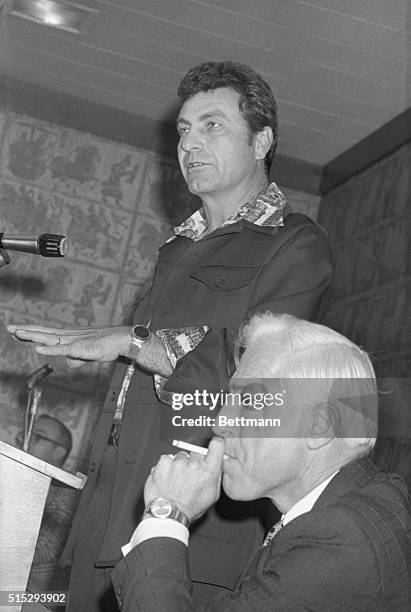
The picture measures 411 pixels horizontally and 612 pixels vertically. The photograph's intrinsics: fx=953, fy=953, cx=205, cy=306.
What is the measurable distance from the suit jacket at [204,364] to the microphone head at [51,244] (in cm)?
18

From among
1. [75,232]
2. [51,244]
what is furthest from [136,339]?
[75,232]

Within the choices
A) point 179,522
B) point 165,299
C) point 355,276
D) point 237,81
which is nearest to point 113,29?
point 355,276

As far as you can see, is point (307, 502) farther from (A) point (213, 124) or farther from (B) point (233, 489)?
(A) point (213, 124)

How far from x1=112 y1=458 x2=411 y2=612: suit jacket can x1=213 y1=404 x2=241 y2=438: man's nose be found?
141 mm

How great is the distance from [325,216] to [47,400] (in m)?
1.56

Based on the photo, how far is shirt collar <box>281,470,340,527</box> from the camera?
1044 mm

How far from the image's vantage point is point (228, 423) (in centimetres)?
108

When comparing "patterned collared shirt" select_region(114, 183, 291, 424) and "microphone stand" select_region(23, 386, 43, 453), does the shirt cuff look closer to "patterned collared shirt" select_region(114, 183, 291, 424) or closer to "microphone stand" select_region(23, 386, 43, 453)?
"patterned collared shirt" select_region(114, 183, 291, 424)

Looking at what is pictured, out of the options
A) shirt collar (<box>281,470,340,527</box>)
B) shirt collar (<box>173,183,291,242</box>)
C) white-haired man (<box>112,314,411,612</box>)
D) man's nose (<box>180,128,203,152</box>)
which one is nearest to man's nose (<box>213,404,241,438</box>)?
white-haired man (<box>112,314,411,612</box>)

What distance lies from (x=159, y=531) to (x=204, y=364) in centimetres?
38

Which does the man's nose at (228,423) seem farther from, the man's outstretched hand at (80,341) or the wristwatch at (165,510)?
the man's outstretched hand at (80,341)

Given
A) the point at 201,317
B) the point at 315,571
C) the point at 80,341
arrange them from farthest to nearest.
→ 1. the point at 201,317
2. the point at 80,341
3. the point at 315,571

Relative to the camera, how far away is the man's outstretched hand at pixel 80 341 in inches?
50.8

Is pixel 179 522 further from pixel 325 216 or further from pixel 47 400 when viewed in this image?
pixel 325 216
